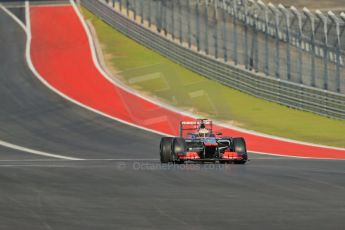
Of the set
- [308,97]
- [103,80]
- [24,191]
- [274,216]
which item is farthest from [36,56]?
[274,216]

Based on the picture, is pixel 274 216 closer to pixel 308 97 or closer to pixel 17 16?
pixel 308 97

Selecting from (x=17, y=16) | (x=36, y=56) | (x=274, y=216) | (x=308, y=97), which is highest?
(x=17, y=16)

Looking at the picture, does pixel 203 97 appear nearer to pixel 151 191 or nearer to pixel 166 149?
pixel 166 149

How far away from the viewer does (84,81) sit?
4341 cm

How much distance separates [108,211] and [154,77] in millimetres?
32922

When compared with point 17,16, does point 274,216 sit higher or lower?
lower

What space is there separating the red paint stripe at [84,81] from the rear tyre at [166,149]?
6.49m

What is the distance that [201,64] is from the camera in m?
46.1

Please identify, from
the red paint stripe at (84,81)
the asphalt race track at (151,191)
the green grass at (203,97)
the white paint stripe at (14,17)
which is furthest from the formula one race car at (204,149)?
the white paint stripe at (14,17)

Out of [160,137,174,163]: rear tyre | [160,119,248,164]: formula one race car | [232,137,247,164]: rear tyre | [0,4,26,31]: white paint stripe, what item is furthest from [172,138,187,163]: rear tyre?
[0,4,26,31]: white paint stripe

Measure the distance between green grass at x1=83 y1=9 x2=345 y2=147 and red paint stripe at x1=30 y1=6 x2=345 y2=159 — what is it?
119 cm

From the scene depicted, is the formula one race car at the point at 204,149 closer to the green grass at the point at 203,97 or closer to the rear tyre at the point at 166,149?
the rear tyre at the point at 166,149

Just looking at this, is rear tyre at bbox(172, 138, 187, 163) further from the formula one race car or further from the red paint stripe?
the red paint stripe

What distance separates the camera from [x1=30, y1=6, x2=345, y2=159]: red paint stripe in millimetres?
29688
